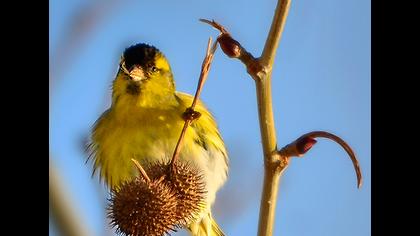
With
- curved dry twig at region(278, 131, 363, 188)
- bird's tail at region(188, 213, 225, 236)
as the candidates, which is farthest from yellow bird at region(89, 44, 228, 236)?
curved dry twig at region(278, 131, 363, 188)

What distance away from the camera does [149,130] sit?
3.06m

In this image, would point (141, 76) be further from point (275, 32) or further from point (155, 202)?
point (275, 32)

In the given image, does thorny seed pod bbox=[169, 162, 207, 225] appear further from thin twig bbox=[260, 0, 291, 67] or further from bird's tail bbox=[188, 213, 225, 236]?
bird's tail bbox=[188, 213, 225, 236]

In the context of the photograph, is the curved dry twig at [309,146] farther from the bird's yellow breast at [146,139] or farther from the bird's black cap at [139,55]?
the bird's black cap at [139,55]

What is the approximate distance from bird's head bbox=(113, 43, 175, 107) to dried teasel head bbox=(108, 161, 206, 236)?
50.7 inches

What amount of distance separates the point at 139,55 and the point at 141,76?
0.11 metres

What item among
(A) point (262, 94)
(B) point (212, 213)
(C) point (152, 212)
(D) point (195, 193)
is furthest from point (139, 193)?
(B) point (212, 213)

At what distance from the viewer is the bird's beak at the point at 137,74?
10.4 ft
